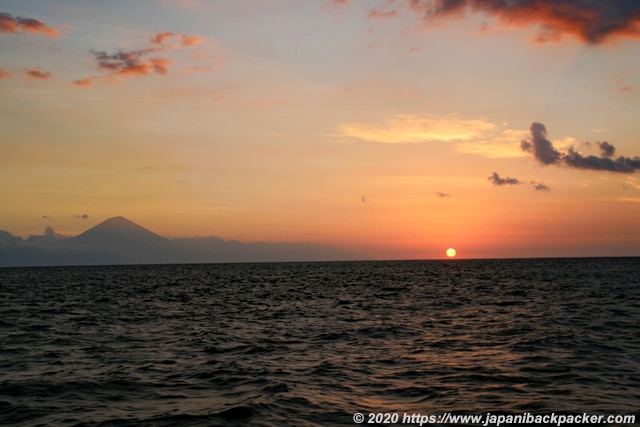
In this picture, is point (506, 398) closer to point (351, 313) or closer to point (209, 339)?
point (209, 339)

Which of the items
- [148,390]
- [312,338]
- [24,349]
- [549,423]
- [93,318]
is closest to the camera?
[549,423]

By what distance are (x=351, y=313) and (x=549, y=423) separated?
95.7 ft

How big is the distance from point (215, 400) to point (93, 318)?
1118 inches

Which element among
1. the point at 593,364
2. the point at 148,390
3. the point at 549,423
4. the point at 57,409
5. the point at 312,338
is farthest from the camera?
the point at 312,338

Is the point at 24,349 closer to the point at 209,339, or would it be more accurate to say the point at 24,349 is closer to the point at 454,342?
the point at 209,339

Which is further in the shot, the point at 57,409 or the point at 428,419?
the point at 57,409

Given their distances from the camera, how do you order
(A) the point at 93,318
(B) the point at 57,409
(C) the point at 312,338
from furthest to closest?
(A) the point at 93,318, (C) the point at 312,338, (B) the point at 57,409

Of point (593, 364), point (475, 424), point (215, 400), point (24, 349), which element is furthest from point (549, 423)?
point (24, 349)

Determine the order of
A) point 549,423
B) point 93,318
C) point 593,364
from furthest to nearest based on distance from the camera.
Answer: point 93,318
point 593,364
point 549,423

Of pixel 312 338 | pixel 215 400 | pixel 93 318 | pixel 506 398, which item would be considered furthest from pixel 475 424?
pixel 93 318

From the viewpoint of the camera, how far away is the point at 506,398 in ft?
55.9

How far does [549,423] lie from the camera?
14.6 meters

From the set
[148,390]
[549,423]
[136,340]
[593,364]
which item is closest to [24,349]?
[136,340]

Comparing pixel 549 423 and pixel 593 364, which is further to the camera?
pixel 593 364
